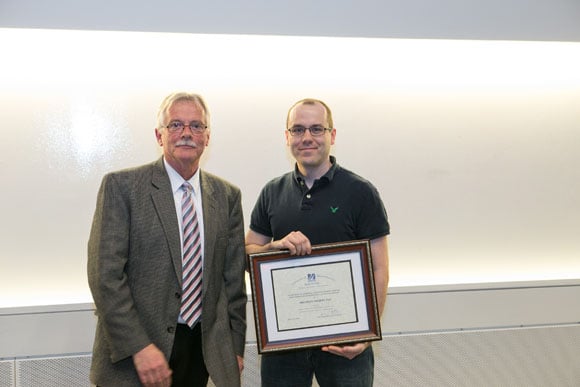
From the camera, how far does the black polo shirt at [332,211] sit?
7.77 feet

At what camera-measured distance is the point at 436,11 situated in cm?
370

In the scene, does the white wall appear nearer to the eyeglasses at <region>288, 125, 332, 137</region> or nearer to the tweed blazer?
the eyeglasses at <region>288, 125, 332, 137</region>

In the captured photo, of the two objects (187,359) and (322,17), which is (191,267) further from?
(322,17)

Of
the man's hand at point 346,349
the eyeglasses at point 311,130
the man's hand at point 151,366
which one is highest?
the eyeglasses at point 311,130

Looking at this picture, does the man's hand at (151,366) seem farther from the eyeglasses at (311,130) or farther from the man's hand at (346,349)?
the eyeglasses at (311,130)

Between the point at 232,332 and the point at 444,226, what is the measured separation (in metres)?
2.13

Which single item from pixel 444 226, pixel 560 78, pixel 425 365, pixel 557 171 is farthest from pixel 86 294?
pixel 560 78

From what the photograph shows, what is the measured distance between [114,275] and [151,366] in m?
0.34

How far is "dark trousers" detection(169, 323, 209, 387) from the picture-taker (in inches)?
83.4

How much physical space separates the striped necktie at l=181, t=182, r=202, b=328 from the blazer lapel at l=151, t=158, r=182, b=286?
5 centimetres

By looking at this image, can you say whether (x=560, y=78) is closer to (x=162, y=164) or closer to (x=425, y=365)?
(x=425, y=365)

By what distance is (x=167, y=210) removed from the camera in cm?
212

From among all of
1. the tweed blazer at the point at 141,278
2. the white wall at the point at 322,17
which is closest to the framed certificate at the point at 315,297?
the tweed blazer at the point at 141,278

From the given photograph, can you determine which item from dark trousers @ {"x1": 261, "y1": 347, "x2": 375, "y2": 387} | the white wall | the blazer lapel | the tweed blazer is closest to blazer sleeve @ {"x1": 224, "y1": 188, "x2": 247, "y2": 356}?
the tweed blazer
